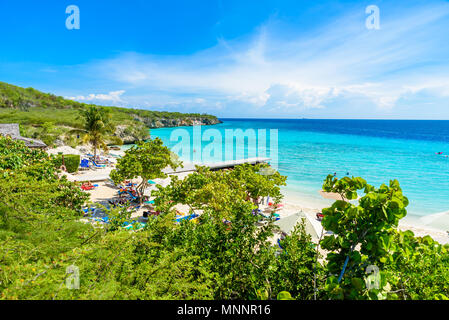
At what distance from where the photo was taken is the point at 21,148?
8.80 metres

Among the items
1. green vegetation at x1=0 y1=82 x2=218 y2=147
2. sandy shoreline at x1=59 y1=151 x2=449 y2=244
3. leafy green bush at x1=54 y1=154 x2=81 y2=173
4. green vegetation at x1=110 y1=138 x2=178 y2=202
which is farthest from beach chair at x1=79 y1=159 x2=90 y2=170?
green vegetation at x1=110 y1=138 x2=178 y2=202

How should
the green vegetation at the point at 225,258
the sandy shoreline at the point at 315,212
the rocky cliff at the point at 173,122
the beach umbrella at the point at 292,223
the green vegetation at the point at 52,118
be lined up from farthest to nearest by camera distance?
1. the rocky cliff at the point at 173,122
2. the green vegetation at the point at 52,118
3. the sandy shoreline at the point at 315,212
4. the beach umbrella at the point at 292,223
5. the green vegetation at the point at 225,258

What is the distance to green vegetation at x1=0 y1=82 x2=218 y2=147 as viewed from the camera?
39688mm

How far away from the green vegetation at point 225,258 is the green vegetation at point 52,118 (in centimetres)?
3139

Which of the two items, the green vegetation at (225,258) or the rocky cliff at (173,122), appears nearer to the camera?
the green vegetation at (225,258)

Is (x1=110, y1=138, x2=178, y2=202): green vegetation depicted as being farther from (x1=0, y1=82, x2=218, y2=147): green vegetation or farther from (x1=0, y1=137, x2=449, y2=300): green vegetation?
(x1=0, y1=82, x2=218, y2=147): green vegetation

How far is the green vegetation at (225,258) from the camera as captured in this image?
268cm

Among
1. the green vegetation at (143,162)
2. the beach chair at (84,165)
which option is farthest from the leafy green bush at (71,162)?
the green vegetation at (143,162)

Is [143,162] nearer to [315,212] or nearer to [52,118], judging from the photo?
[315,212]

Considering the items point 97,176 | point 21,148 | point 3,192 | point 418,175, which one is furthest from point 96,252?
point 418,175

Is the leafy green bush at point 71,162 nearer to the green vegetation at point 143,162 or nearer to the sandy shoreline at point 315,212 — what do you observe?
the sandy shoreline at point 315,212

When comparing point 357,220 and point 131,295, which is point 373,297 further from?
point 131,295

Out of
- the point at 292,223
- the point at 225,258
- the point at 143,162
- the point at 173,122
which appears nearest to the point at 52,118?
the point at 143,162

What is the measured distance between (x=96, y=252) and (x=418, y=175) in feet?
136
